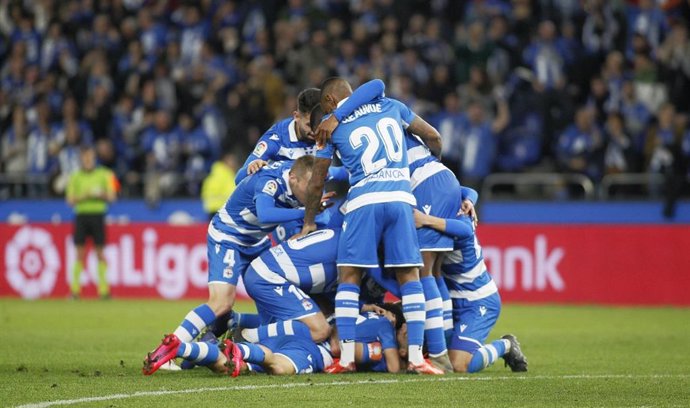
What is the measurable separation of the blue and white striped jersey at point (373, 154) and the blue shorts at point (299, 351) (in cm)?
109

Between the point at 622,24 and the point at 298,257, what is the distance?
11479 millimetres

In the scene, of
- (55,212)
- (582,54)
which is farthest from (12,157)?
(582,54)

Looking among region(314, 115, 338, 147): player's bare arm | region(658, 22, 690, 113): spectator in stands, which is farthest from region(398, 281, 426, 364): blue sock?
region(658, 22, 690, 113): spectator in stands

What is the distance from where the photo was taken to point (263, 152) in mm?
10602

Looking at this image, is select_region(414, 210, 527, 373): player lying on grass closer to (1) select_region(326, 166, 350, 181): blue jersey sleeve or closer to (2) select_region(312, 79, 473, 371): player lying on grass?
(2) select_region(312, 79, 473, 371): player lying on grass

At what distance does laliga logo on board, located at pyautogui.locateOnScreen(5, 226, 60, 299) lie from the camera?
20078mm

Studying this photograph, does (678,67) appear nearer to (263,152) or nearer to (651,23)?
(651,23)

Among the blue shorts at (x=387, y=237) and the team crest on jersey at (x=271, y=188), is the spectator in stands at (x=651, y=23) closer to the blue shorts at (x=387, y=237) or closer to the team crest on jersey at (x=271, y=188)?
the team crest on jersey at (x=271, y=188)

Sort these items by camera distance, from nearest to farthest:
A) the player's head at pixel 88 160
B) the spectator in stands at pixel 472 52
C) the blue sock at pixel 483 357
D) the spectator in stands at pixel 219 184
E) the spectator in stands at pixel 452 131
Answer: the blue sock at pixel 483 357, the spectator in stands at pixel 452 131, the spectator in stands at pixel 219 184, the player's head at pixel 88 160, the spectator in stands at pixel 472 52

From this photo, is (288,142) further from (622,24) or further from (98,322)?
(622,24)

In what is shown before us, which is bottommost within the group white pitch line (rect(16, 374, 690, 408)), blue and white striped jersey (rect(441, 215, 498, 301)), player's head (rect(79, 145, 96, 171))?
white pitch line (rect(16, 374, 690, 408))

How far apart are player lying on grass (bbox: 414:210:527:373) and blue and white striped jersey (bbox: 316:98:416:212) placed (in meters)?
0.43

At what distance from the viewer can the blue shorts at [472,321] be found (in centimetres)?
962

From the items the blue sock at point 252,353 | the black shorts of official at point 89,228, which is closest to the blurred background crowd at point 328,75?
the black shorts of official at point 89,228
